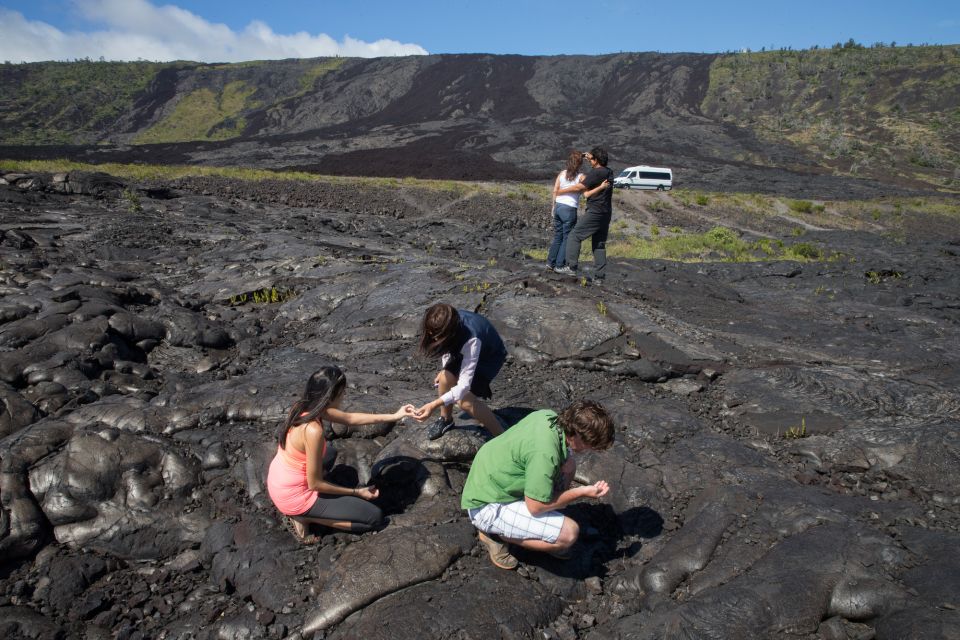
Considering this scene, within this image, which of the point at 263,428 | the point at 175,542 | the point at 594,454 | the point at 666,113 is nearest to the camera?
the point at 175,542

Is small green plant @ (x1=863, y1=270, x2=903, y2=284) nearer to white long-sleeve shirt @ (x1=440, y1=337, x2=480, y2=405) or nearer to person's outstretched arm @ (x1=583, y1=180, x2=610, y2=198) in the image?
person's outstretched arm @ (x1=583, y1=180, x2=610, y2=198)

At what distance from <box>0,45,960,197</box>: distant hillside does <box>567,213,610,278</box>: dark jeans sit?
3277 cm

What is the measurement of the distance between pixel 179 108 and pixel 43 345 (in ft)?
296

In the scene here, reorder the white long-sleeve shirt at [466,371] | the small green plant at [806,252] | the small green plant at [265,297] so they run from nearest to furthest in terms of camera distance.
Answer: the white long-sleeve shirt at [466,371] → the small green plant at [265,297] → the small green plant at [806,252]

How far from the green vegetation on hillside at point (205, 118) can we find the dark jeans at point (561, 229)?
2958 inches

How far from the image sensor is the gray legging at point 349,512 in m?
4.52

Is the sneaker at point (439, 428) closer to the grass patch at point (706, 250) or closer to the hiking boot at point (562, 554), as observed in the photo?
the hiking boot at point (562, 554)

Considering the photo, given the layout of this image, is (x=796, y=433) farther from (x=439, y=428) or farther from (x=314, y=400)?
Answer: (x=314, y=400)

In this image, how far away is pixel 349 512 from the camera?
4570 mm

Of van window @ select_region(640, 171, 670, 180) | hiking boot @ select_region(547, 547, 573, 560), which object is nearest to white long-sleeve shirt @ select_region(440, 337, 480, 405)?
hiking boot @ select_region(547, 547, 573, 560)

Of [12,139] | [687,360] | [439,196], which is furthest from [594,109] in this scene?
[687,360]

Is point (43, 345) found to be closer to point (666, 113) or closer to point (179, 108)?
point (666, 113)

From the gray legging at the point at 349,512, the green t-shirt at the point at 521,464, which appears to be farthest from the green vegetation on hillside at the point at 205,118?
the green t-shirt at the point at 521,464

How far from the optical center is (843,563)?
158 inches
